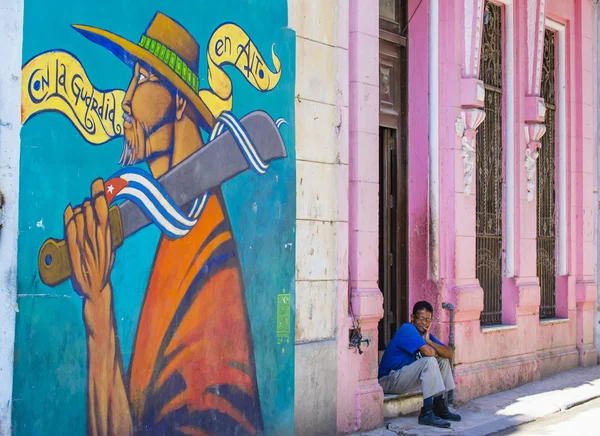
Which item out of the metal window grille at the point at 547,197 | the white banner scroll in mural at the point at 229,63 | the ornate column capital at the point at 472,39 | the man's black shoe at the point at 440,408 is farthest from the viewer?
the metal window grille at the point at 547,197

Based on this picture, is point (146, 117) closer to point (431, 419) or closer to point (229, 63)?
point (229, 63)

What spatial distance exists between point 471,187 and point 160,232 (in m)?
5.28

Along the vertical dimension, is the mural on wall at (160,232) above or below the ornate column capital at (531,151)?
below

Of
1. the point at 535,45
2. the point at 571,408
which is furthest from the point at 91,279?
the point at 535,45

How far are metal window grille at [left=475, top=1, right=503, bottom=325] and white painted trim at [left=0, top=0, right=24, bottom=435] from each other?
7.20 m

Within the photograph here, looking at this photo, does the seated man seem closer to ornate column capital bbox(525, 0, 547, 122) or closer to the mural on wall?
the mural on wall

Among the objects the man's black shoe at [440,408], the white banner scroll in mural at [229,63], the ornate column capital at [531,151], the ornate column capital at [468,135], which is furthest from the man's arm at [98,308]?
the ornate column capital at [531,151]

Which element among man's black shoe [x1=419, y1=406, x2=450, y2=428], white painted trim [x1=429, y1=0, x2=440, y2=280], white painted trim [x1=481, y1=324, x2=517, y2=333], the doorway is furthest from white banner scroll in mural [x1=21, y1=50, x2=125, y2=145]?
white painted trim [x1=481, y1=324, x2=517, y2=333]

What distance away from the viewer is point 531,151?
12938 mm

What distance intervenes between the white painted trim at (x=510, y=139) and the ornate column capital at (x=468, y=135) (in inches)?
56.8

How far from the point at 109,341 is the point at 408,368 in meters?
3.90

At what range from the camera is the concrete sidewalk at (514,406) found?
9398mm

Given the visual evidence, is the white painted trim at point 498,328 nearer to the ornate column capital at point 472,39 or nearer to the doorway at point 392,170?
the doorway at point 392,170

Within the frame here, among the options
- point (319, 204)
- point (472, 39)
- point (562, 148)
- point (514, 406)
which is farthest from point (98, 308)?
point (562, 148)
